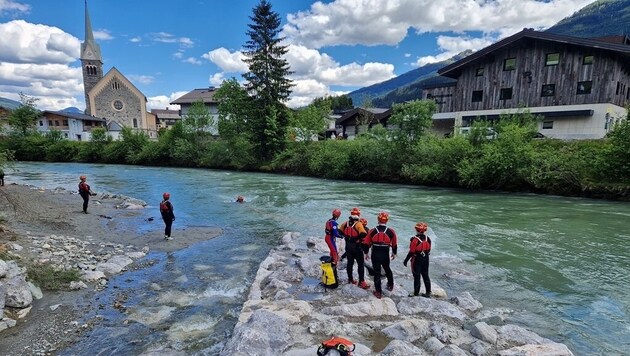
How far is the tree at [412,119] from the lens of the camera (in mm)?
29750

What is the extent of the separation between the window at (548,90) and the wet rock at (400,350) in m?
35.7

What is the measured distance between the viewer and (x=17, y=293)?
7.43m

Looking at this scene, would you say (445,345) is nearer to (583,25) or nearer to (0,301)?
(0,301)

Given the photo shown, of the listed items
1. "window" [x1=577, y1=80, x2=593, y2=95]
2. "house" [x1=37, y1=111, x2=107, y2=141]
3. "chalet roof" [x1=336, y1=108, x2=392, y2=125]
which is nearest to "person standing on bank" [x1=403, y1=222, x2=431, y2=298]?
"window" [x1=577, y1=80, x2=593, y2=95]

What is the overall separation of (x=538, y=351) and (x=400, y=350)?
2.25m

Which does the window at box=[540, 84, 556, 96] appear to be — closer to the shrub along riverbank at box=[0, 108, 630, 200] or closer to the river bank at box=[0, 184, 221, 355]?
the shrub along riverbank at box=[0, 108, 630, 200]

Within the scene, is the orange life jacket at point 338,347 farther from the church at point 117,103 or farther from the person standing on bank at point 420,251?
the church at point 117,103

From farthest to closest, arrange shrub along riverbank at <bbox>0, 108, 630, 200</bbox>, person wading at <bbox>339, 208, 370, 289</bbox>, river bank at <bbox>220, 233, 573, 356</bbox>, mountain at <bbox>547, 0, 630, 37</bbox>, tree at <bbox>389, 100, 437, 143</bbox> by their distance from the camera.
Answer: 1. mountain at <bbox>547, 0, 630, 37</bbox>
2. tree at <bbox>389, 100, 437, 143</bbox>
3. shrub along riverbank at <bbox>0, 108, 630, 200</bbox>
4. person wading at <bbox>339, 208, 370, 289</bbox>
5. river bank at <bbox>220, 233, 573, 356</bbox>

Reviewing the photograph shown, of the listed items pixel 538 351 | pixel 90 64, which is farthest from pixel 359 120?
pixel 90 64

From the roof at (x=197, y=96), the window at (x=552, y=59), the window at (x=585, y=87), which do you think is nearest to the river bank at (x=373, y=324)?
the window at (x=585, y=87)

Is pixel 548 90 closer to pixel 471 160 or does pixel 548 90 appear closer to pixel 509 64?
pixel 509 64

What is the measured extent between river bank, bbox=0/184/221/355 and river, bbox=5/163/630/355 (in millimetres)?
491

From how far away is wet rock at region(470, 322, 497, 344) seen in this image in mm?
6242

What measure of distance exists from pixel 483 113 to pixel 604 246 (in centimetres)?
2748
